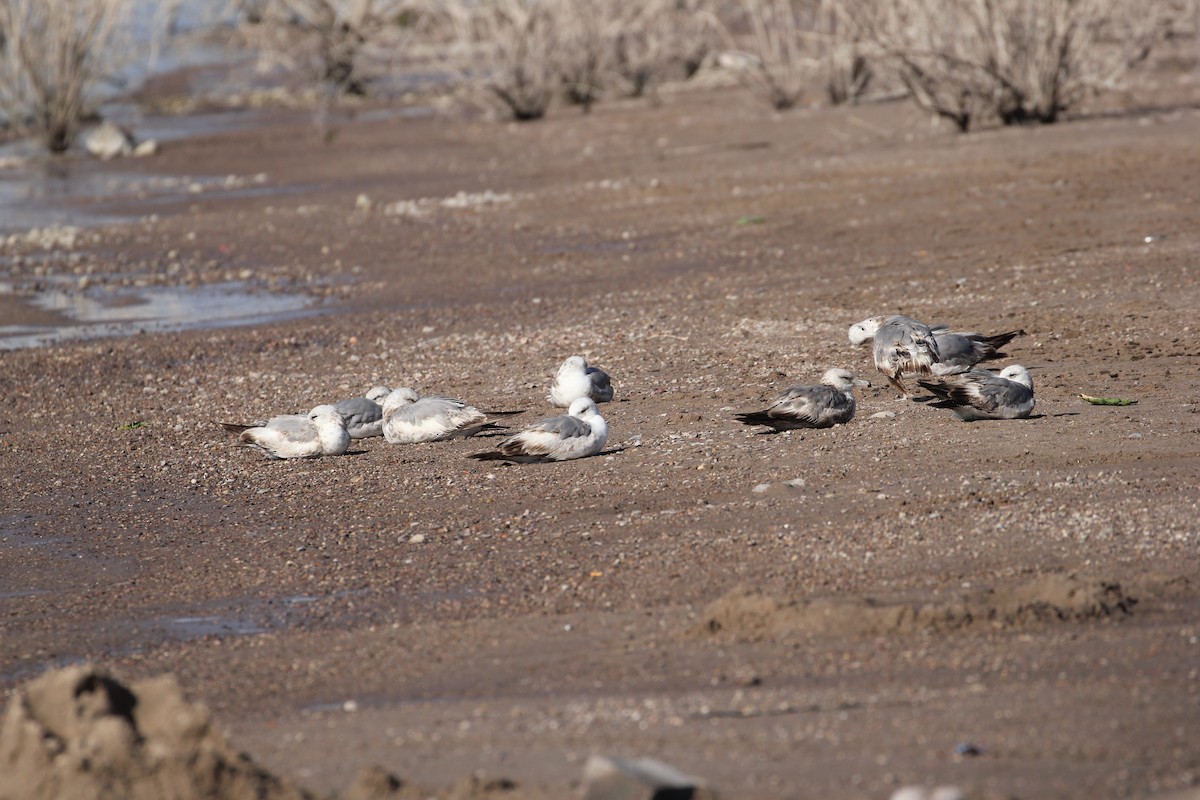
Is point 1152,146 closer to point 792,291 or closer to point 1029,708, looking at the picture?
point 792,291

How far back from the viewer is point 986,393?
287 inches

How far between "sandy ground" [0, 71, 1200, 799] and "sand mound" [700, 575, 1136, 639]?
13 millimetres

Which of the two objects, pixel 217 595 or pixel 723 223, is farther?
pixel 723 223

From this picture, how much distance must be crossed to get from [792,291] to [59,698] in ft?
28.7

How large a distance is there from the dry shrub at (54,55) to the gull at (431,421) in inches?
880

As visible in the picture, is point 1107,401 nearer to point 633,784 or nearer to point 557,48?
point 633,784

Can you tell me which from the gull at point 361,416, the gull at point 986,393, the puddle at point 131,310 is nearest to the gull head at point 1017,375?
the gull at point 986,393

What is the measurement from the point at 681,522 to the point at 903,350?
222 cm

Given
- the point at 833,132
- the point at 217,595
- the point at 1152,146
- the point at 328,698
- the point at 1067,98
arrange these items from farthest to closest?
the point at 833,132, the point at 1067,98, the point at 1152,146, the point at 217,595, the point at 328,698

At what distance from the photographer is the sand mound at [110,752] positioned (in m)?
3.48

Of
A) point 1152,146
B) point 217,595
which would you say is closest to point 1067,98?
point 1152,146

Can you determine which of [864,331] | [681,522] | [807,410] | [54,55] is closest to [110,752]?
[681,522]

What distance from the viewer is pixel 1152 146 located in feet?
54.8

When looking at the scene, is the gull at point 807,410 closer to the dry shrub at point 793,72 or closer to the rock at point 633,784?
the rock at point 633,784
